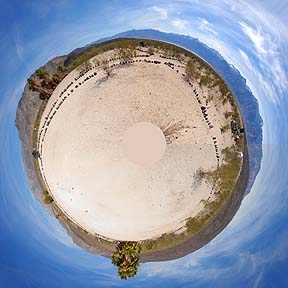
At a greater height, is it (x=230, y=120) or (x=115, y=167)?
(x=230, y=120)

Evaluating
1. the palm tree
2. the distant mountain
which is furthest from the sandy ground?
the distant mountain

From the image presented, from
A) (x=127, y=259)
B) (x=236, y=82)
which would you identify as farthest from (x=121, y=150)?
(x=236, y=82)

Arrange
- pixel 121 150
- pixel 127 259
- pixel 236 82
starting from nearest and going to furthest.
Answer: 1. pixel 127 259
2. pixel 121 150
3. pixel 236 82

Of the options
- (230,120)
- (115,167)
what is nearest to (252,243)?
(230,120)

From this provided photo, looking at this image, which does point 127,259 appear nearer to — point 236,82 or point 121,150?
point 121,150

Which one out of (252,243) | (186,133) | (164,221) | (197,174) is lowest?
(252,243)

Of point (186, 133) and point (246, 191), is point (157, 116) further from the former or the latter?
point (246, 191)
